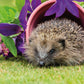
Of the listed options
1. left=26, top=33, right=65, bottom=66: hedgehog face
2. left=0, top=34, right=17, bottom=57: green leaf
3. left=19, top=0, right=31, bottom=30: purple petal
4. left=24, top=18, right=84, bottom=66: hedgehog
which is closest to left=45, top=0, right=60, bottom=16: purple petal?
left=24, top=18, right=84, bottom=66: hedgehog

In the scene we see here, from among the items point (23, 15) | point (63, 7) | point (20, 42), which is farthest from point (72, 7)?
point (20, 42)

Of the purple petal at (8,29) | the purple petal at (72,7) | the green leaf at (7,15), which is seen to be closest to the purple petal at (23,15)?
the purple petal at (8,29)

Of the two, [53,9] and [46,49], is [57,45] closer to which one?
[46,49]

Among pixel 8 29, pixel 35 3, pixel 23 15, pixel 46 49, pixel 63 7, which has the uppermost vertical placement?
pixel 35 3

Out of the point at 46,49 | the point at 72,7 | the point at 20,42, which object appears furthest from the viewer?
the point at 20,42

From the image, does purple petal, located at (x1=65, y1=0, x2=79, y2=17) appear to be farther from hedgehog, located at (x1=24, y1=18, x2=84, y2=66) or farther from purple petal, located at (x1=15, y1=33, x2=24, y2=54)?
purple petal, located at (x1=15, y1=33, x2=24, y2=54)

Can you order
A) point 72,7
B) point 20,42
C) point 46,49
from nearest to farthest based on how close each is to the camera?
point 46,49, point 72,7, point 20,42

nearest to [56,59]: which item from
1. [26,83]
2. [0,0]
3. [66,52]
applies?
[66,52]

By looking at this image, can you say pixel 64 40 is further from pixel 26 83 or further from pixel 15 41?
pixel 26 83

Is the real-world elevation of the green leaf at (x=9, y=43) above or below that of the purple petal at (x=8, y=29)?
below

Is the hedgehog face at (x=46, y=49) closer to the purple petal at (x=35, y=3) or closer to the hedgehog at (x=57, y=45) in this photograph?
the hedgehog at (x=57, y=45)
